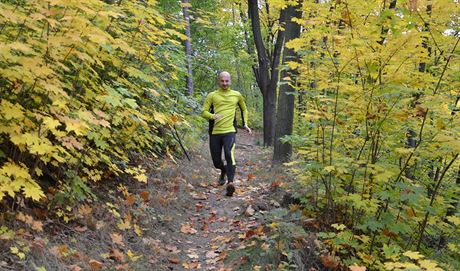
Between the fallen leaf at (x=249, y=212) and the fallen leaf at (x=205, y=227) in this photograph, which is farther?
the fallen leaf at (x=249, y=212)

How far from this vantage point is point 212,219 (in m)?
6.05

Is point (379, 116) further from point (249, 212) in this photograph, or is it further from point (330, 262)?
point (249, 212)

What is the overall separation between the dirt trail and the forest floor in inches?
0.6

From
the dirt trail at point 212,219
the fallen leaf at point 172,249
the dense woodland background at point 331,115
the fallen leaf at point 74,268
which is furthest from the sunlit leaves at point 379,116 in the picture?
the fallen leaf at point 74,268

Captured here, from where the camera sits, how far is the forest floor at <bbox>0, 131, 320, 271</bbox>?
346 centimetres

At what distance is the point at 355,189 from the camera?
4.95 metres

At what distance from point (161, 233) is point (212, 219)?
3.72ft

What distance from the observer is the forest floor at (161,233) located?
3.46m

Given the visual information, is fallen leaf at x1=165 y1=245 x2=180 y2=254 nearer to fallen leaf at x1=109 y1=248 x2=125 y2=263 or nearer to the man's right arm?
fallen leaf at x1=109 y1=248 x2=125 y2=263

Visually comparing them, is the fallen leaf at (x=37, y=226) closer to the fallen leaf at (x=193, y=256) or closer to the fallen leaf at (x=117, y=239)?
the fallen leaf at (x=117, y=239)

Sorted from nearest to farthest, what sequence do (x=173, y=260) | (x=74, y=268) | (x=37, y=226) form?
(x=74, y=268), (x=37, y=226), (x=173, y=260)

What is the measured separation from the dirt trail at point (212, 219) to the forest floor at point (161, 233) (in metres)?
0.01

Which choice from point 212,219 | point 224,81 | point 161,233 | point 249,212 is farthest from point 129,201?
point 224,81

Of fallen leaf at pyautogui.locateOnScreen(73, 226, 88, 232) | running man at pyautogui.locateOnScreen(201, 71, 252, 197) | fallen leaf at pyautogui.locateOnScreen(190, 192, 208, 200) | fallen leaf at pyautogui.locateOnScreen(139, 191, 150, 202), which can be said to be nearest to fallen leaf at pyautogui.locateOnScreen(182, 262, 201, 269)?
fallen leaf at pyautogui.locateOnScreen(73, 226, 88, 232)
